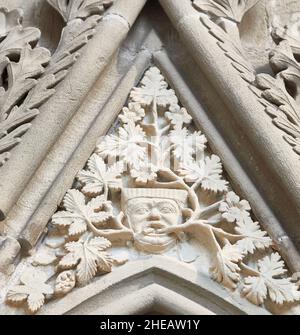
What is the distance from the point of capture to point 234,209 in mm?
1957

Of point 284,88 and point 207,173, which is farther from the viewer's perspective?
point 284,88

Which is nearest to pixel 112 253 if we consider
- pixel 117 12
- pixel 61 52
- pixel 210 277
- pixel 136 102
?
pixel 210 277

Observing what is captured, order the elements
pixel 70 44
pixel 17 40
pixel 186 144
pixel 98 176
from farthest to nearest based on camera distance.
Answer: pixel 17 40 → pixel 70 44 → pixel 186 144 → pixel 98 176

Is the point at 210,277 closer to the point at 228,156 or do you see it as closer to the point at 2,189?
the point at 228,156

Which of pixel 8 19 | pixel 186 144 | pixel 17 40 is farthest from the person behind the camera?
pixel 8 19

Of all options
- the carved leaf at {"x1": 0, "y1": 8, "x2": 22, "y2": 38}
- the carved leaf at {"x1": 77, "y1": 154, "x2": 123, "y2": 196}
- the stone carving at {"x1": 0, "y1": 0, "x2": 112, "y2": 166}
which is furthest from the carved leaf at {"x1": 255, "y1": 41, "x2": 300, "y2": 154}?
the carved leaf at {"x1": 0, "y1": 8, "x2": 22, "y2": 38}

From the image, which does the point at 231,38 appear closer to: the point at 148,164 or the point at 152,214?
the point at 148,164

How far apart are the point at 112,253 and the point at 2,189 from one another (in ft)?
1.12

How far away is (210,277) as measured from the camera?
1.83 m

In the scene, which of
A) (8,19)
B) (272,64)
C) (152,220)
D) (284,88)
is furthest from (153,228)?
(8,19)

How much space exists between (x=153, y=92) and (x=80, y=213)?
552mm

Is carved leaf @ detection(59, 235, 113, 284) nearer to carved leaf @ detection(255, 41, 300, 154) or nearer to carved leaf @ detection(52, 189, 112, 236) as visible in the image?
carved leaf @ detection(52, 189, 112, 236)

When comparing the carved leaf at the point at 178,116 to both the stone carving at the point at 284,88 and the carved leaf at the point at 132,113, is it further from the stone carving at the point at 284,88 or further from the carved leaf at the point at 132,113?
the stone carving at the point at 284,88

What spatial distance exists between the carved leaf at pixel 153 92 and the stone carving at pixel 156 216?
75 millimetres
